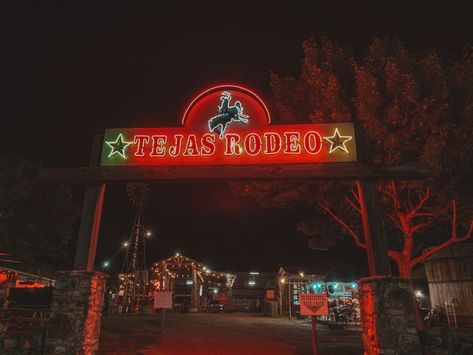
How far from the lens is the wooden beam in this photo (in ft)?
30.8

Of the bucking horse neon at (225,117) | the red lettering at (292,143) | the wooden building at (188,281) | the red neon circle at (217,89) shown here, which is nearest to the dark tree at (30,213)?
the wooden building at (188,281)

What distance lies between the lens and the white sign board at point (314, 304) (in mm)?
9116

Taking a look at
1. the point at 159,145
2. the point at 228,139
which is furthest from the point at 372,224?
the point at 159,145

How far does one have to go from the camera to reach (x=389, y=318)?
817 cm

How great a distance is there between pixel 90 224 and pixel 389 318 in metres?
7.57

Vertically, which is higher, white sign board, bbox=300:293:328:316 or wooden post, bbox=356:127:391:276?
wooden post, bbox=356:127:391:276

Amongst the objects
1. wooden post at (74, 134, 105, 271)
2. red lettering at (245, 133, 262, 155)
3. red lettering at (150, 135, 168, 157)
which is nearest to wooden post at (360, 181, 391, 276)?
red lettering at (245, 133, 262, 155)

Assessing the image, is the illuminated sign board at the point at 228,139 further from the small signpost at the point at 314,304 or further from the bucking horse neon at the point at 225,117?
the small signpost at the point at 314,304

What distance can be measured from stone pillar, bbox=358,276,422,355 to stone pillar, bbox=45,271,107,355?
647cm

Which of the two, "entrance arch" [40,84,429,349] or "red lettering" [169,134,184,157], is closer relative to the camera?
"entrance arch" [40,84,429,349]

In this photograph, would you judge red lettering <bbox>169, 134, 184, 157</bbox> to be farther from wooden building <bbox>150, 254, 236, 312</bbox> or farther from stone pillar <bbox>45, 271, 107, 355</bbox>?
wooden building <bbox>150, 254, 236, 312</bbox>

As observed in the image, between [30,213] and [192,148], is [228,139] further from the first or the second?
[30,213]

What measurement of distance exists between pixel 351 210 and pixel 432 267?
9.82m

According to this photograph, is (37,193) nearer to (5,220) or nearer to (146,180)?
(5,220)
